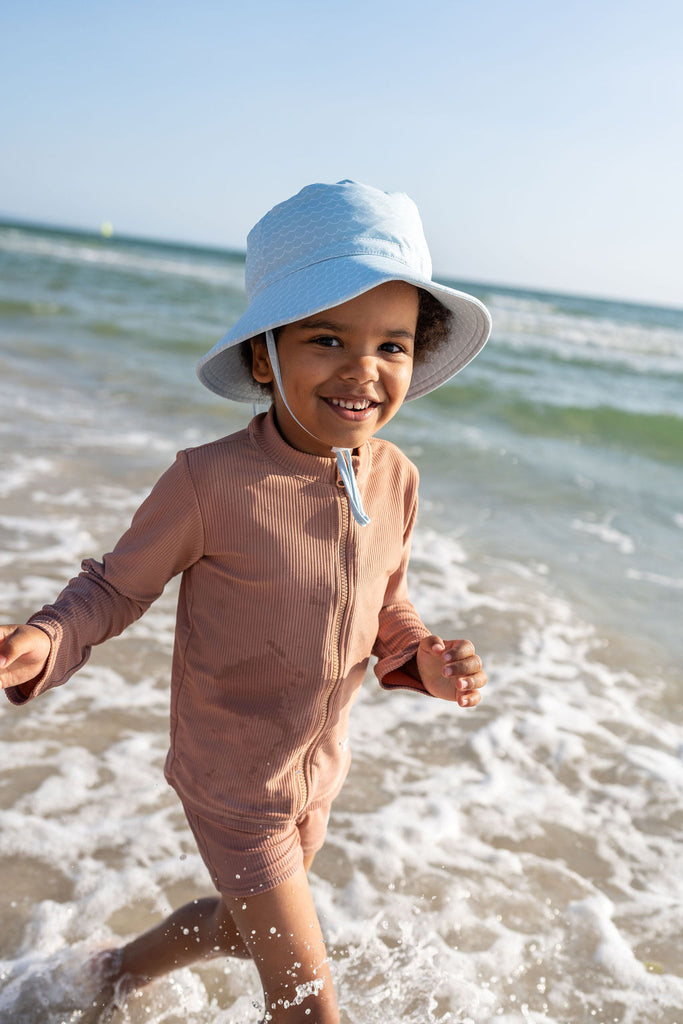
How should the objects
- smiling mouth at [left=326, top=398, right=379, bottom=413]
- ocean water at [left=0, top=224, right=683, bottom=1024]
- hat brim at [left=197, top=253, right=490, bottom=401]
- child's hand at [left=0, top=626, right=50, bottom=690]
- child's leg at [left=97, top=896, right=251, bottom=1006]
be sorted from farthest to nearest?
ocean water at [left=0, top=224, right=683, bottom=1024] < child's leg at [left=97, top=896, right=251, bottom=1006] < smiling mouth at [left=326, top=398, right=379, bottom=413] < hat brim at [left=197, top=253, right=490, bottom=401] < child's hand at [left=0, top=626, right=50, bottom=690]

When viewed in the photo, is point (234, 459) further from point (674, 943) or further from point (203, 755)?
point (674, 943)

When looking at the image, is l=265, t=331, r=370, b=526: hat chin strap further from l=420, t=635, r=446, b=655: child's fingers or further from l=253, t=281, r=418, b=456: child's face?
l=420, t=635, r=446, b=655: child's fingers

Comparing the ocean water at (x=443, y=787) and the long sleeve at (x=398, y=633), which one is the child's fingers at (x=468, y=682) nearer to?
the long sleeve at (x=398, y=633)

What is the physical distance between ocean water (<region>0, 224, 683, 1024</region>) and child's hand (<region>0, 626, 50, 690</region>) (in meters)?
1.04

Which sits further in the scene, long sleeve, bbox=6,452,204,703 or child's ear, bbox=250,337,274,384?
child's ear, bbox=250,337,274,384

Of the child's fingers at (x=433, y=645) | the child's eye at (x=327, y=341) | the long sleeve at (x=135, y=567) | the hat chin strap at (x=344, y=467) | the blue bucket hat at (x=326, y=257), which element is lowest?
the child's fingers at (x=433, y=645)

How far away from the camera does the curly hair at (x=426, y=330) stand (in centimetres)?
194

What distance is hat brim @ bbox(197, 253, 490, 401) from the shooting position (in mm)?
1633

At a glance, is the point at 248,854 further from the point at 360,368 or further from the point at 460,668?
the point at 360,368

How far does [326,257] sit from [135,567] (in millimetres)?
699

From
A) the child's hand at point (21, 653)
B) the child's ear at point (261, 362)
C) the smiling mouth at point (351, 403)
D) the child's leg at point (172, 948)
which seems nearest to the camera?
the child's hand at point (21, 653)

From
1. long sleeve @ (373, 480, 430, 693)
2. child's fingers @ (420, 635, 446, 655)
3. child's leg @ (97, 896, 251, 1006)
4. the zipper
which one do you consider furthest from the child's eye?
child's leg @ (97, 896, 251, 1006)

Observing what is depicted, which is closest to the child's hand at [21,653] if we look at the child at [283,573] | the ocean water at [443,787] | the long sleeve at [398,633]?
the child at [283,573]

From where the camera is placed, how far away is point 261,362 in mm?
1891
